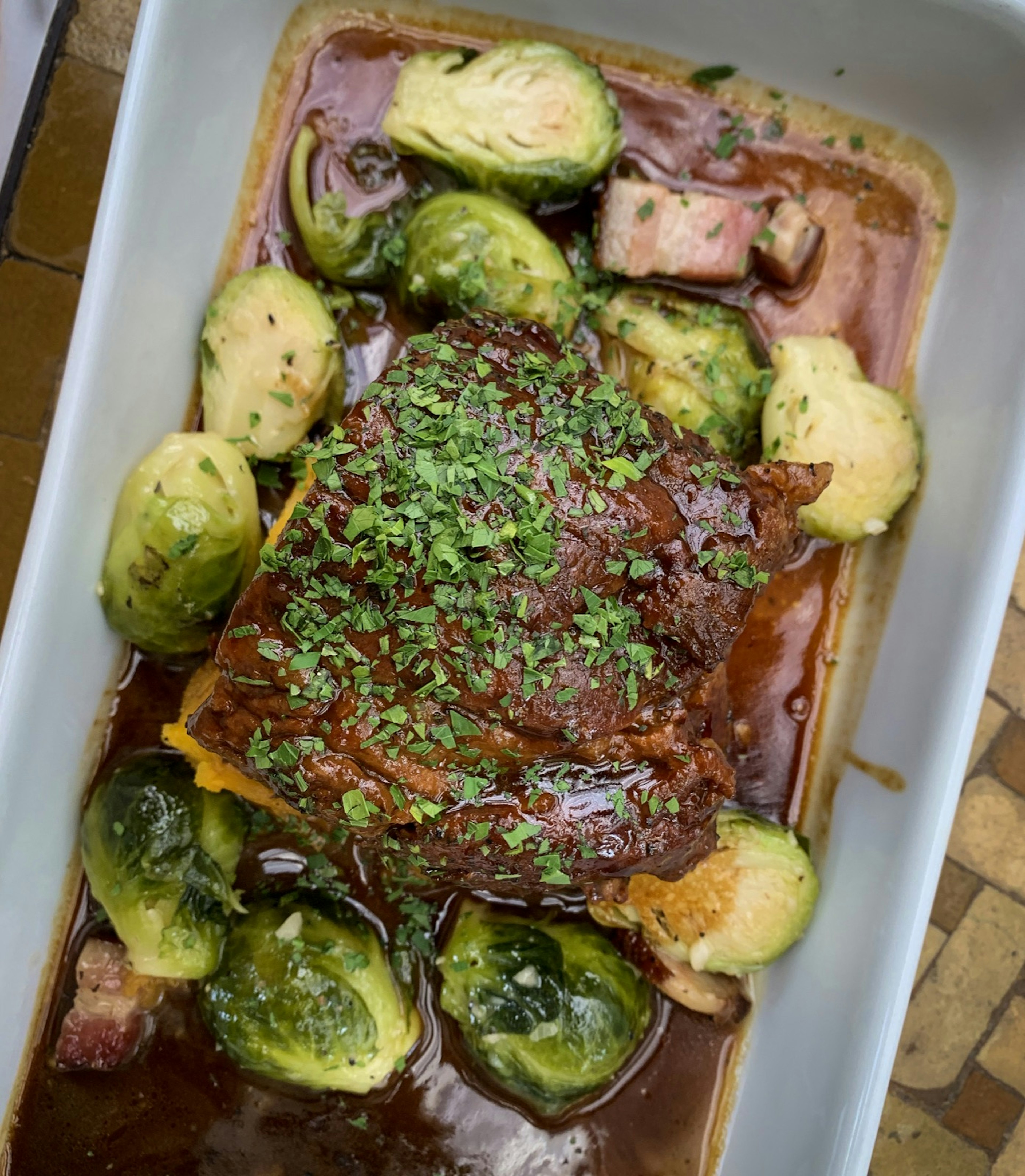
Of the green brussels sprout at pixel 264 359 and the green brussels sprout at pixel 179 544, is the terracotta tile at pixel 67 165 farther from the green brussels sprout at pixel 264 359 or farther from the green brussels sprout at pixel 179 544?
the green brussels sprout at pixel 179 544

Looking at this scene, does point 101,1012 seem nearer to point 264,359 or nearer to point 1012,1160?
point 264,359

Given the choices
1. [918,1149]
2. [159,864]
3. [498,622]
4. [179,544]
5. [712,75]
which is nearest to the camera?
[498,622]

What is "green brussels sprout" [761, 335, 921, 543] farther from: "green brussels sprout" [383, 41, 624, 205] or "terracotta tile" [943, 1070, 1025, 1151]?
"terracotta tile" [943, 1070, 1025, 1151]

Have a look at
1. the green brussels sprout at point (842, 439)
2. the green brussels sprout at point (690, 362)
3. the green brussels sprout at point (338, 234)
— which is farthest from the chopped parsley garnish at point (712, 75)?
the green brussels sprout at point (338, 234)

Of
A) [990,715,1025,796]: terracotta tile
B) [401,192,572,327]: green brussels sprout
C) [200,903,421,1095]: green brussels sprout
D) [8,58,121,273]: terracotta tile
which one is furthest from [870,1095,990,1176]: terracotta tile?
[8,58,121,273]: terracotta tile

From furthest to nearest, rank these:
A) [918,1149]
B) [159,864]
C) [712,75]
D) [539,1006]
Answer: [918,1149], [712,75], [539,1006], [159,864]

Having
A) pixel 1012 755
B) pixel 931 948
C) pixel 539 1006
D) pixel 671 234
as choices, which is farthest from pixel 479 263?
pixel 931 948

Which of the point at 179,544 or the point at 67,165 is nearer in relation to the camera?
the point at 179,544
